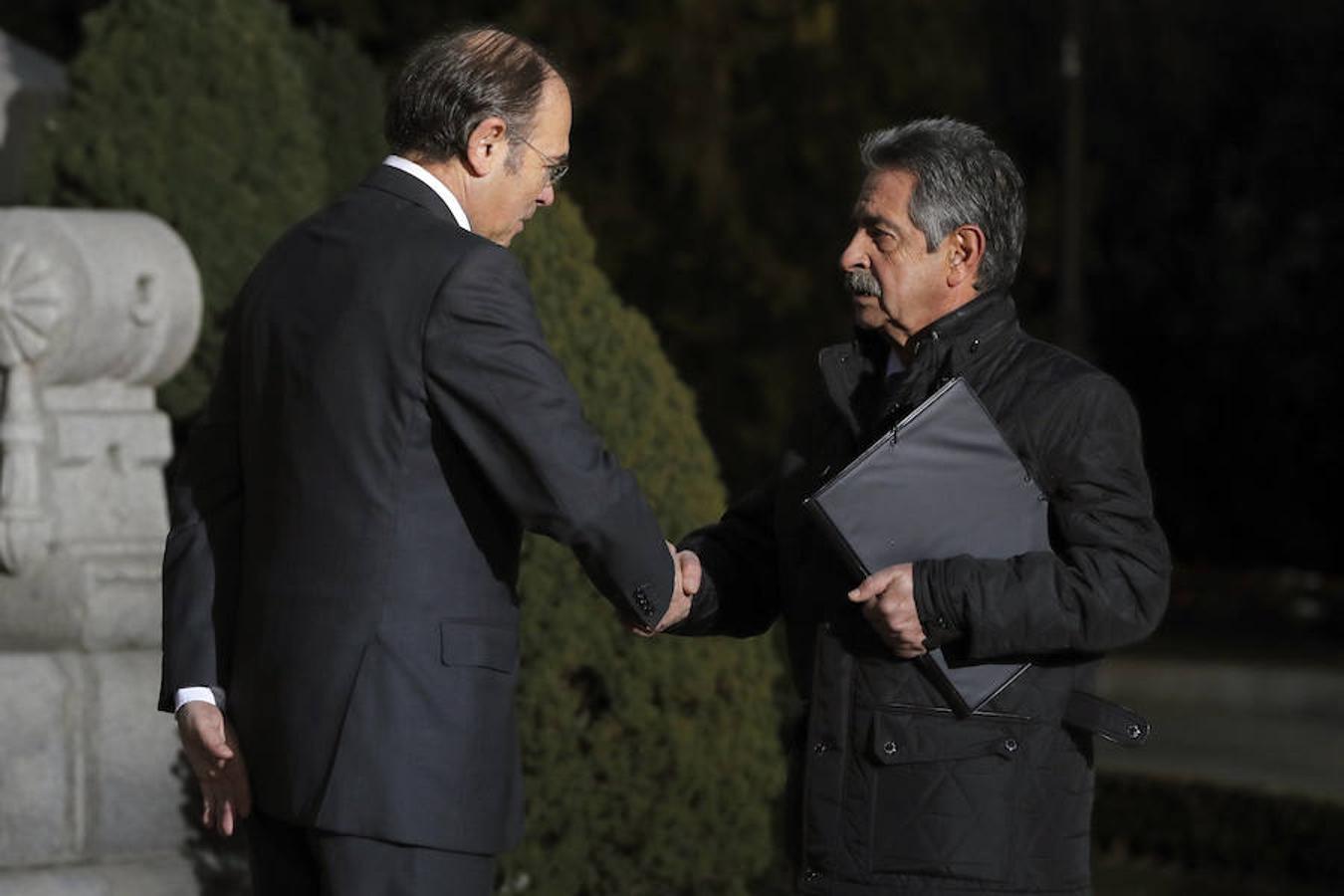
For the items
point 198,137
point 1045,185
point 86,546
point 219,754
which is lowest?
point 219,754

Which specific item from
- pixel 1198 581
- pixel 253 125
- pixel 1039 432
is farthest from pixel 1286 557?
pixel 1039 432

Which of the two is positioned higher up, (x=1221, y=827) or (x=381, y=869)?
(x=381, y=869)

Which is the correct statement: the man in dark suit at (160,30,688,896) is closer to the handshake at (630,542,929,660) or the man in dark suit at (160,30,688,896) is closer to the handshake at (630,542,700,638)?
the handshake at (630,542,700,638)

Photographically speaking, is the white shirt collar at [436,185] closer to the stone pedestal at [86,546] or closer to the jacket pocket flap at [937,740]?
the jacket pocket flap at [937,740]

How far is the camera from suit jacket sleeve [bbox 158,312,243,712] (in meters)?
3.44

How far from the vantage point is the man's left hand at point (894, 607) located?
11.2 ft

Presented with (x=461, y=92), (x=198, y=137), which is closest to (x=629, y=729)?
(x=461, y=92)

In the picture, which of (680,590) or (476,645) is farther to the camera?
(680,590)

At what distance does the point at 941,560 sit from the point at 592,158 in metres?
14.7

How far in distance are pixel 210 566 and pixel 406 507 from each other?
369 mm

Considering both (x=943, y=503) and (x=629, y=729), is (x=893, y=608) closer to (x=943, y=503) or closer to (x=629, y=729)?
(x=943, y=503)

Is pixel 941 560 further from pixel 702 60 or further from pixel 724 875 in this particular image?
pixel 702 60

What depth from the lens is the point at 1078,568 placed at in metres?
3.45

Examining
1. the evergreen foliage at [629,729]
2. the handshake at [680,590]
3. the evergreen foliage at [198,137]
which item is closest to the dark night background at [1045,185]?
the evergreen foliage at [198,137]
